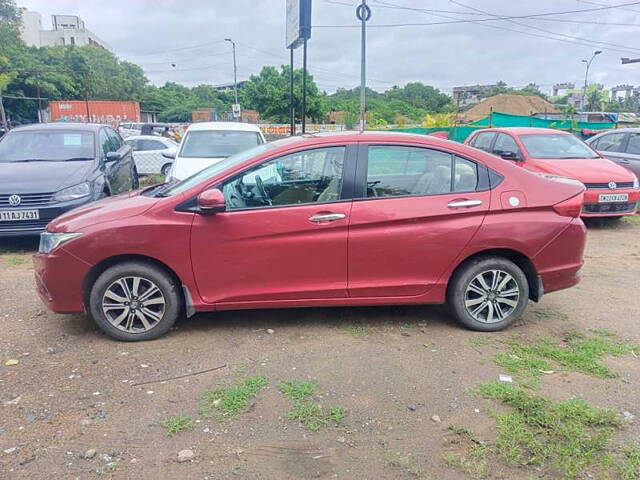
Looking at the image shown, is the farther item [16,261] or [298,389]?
[16,261]

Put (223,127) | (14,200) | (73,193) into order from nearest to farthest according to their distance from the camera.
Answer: (14,200), (73,193), (223,127)

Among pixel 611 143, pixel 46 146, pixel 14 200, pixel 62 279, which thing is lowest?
pixel 62 279

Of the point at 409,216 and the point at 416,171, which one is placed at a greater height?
the point at 416,171

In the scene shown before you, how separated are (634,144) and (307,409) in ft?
32.5

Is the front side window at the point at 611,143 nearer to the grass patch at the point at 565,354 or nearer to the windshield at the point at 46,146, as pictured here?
the grass patch at the point at 565,354

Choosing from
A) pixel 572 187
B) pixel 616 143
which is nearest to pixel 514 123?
pixel 616 143

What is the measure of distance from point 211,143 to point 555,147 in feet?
20.2

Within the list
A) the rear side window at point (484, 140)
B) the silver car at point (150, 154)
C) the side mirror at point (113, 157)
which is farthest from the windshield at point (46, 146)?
the silver car at point (150, 154)

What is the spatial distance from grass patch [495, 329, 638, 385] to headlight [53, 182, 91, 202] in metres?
5.53

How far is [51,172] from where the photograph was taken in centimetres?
683

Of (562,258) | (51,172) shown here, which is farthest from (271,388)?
(51,172)

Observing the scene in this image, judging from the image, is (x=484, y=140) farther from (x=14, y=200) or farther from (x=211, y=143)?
(x=14, y=200)

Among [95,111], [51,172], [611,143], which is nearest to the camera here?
[51,172]

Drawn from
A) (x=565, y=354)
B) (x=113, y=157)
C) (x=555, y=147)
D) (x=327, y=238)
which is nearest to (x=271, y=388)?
(x=327, y=238)
